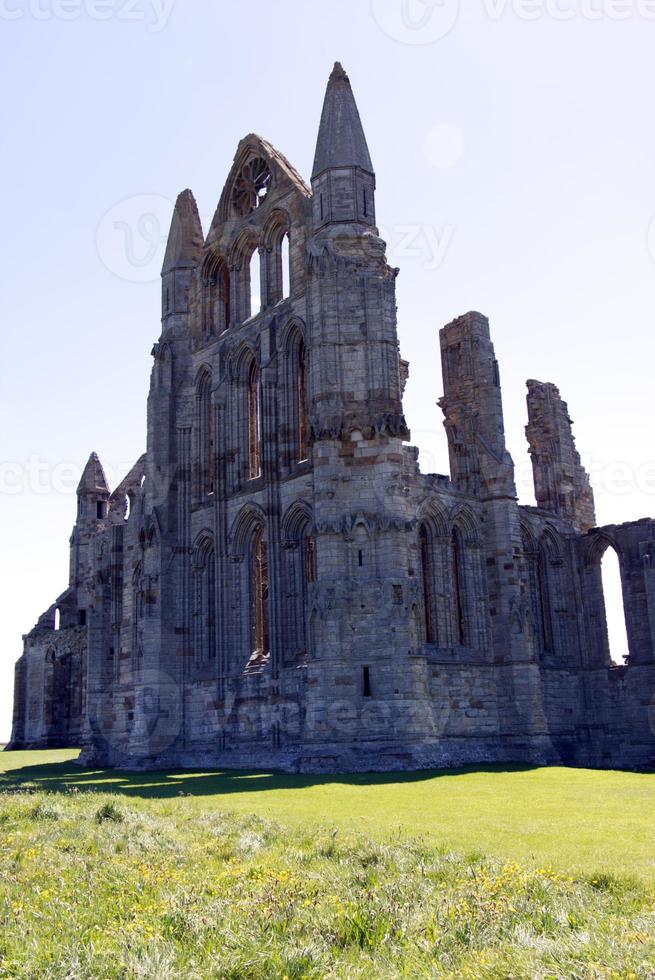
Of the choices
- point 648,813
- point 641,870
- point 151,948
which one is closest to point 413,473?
point 648,813

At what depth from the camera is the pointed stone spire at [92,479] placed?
183 feet

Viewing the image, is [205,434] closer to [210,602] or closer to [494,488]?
[210,602]

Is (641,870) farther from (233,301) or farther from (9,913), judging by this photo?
(233,301)

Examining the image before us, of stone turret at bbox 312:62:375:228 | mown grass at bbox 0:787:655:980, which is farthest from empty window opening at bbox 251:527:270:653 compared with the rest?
mown grass at bbox 0:787:655:980

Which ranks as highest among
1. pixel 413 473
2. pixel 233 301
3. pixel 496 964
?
pixel 233 301

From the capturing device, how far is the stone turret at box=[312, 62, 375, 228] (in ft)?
97.7

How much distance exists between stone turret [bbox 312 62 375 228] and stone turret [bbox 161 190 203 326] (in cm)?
916

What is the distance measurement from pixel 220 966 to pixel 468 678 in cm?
2296

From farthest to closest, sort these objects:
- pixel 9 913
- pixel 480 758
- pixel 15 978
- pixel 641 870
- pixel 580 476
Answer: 1. pixel 580 476
2. pixel 480 758
3. pixel 641 870
4. pixel 9 913
5. pixel 15 978

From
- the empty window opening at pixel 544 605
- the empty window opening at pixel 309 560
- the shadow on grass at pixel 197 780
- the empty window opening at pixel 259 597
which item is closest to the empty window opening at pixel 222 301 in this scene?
the empty window opening at pixel 259 597

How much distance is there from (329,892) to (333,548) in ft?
58.0

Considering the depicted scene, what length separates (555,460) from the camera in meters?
37.1

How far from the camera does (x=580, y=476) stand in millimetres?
39062

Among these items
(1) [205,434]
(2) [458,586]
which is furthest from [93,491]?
(2) [458,586]
